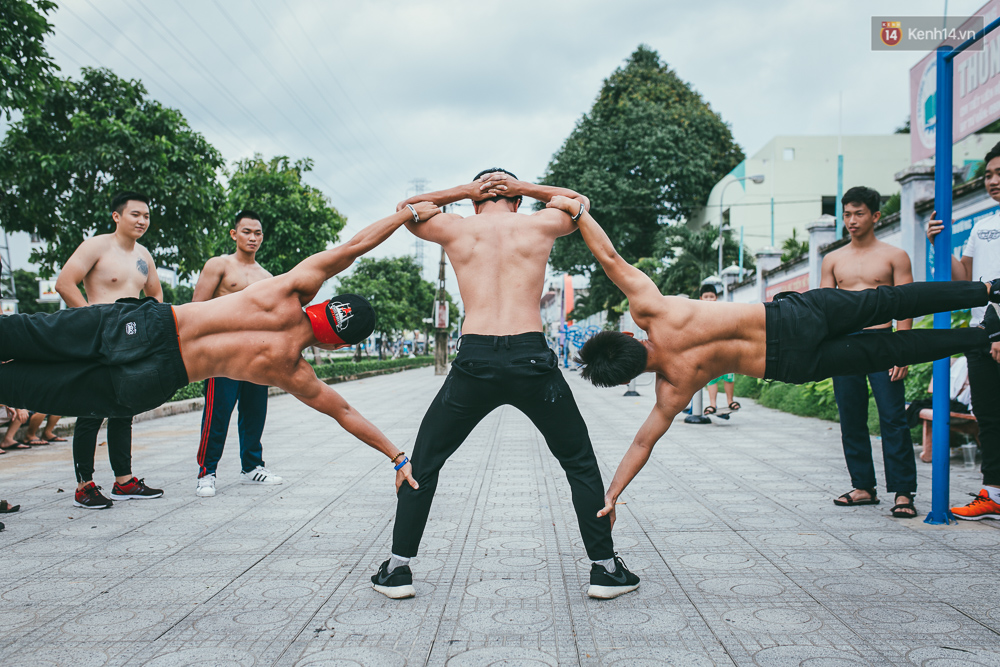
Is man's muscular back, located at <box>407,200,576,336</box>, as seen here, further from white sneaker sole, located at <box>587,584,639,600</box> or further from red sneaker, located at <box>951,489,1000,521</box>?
red sneaker, located at <box>951,489,1000,521</box>

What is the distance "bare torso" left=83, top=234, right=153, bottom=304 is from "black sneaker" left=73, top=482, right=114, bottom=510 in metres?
1.27

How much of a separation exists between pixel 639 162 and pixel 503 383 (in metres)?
31.6

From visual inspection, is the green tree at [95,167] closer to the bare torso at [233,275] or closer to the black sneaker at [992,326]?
the bare torso at [233,275]

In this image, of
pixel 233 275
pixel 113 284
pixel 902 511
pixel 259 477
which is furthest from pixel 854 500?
pixel 113 284

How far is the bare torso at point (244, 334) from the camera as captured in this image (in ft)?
9.75

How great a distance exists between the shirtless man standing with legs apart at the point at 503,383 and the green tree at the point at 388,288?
28034 millimetres

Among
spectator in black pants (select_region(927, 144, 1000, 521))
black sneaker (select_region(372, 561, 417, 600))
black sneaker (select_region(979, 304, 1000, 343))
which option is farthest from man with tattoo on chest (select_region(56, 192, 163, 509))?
spectator in black pants (select_region(927, 144, 1000, 521))

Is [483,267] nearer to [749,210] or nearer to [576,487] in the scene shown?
[576,487]

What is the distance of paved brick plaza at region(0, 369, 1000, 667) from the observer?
92.0 inches

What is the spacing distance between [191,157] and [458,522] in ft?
33.6

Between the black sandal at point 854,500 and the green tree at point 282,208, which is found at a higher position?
the green tree at point 282,208

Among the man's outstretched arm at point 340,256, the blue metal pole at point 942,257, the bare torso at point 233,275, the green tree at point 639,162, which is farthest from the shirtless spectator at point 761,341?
the green tree at point 639,162

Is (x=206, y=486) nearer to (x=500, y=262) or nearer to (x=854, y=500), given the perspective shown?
(x=500, y=262)

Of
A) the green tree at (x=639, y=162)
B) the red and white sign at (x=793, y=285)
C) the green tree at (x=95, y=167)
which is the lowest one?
the red and white sign at (x=793, y=285)
